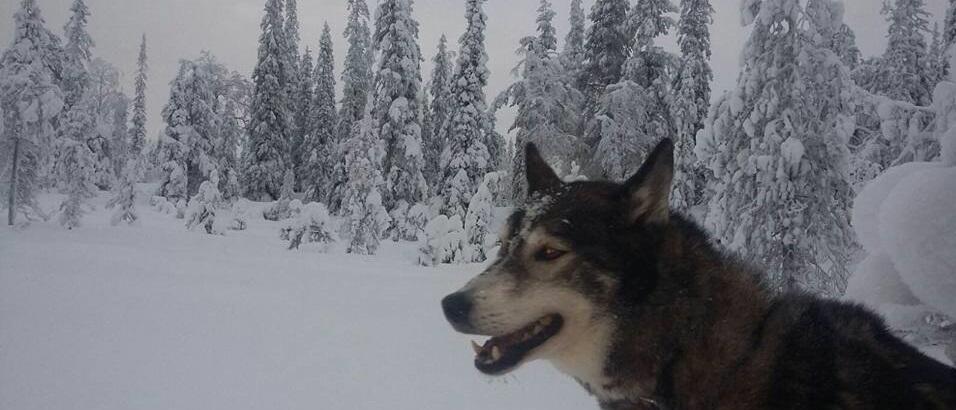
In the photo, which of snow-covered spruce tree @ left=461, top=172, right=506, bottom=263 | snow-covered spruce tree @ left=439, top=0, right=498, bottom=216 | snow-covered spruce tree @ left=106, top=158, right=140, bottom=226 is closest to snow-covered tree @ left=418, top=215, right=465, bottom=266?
snow-covered spruce tree @ left=461, top=172, right=506, bottom=263

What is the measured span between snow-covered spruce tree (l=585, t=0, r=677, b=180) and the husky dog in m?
20.4

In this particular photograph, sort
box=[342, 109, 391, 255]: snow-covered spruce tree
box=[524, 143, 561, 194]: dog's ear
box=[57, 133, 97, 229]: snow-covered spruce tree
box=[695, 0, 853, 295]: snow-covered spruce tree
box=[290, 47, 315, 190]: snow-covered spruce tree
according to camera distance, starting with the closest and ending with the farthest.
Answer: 1. box=[524, 143, 561, 194]: dog's ear
2. box=[695, 0, 853, 295]: snow-covered spruce tree
3. box=[57, 133, 97, 229]: snow-covered spruce tree
4. box=[342, 109, 391, 255]: snow-covered spruce tree
5. box=[290, 47, 315, 190]: snow-covered spruce tree

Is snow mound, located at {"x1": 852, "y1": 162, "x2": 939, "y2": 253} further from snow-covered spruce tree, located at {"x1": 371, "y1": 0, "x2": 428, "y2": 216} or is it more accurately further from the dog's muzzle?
snow-covered spruce tree, located at {"x1": 371, "y1": 0, "x2": 428, "y2": 216}

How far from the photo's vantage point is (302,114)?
51219 millimetres

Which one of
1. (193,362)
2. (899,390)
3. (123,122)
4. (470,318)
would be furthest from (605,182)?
(123,122)

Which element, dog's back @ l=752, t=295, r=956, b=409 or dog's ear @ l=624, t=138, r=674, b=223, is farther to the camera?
dog's ear @ l=624, t=138, r=674, b=223

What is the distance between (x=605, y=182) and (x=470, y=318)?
1.09 metres

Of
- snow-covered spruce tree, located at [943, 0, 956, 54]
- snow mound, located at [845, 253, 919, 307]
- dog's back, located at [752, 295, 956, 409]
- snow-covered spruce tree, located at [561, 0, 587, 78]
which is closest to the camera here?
dog's back, located at [752, 295, 956, 409]

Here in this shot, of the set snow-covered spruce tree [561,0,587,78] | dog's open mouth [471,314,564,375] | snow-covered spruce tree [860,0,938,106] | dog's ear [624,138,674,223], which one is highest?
snow-covered spruce tree [561,0,587,78]

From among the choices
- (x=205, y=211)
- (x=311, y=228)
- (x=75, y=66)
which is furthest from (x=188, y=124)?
(x=75, y=66)

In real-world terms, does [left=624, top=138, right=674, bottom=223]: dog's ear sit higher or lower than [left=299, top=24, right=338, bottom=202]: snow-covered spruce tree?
lower

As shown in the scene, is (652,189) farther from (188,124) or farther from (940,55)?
(188,124)

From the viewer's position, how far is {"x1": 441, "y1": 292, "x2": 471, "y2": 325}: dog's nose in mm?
2742

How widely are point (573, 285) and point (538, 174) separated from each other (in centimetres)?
102
